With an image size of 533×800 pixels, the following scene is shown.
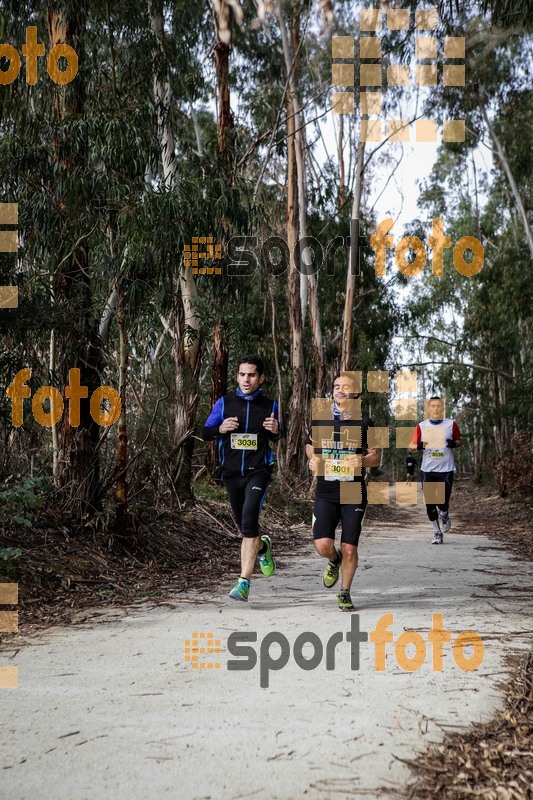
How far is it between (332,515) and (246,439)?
36.6 inches

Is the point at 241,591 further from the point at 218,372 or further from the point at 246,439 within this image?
the point at 218,372

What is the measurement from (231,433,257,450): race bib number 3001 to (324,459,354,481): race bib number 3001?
2.18ft

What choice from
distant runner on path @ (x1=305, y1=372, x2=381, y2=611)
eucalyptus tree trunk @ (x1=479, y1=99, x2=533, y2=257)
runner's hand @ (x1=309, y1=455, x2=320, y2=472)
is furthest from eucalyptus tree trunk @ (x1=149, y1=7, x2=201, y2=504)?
eucalyptus tree trunk @ (x1=479, y1=99, x2=533, y2=257)

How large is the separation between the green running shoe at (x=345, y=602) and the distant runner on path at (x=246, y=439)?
2.75 ft

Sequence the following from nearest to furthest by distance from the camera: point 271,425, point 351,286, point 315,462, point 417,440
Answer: point 315,462, point 271,425, point 417,440, point 351,286

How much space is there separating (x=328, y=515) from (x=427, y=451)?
5.92 meters

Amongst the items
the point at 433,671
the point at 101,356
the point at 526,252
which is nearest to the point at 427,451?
the point at 101,356

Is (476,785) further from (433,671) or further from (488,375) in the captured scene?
(488,375)

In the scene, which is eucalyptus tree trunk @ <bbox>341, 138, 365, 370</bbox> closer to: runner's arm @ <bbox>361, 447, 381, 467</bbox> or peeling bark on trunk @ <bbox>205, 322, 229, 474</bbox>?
peeling bark on trunk @ <bbox>205, 322, 229, 474</bbox>

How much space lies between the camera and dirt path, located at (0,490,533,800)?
3238 mm

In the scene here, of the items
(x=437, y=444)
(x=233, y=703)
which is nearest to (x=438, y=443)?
(x=437, y=444)

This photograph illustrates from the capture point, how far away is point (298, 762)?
132 inches

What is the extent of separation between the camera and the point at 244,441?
710 cm

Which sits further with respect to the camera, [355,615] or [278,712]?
[355,615]
